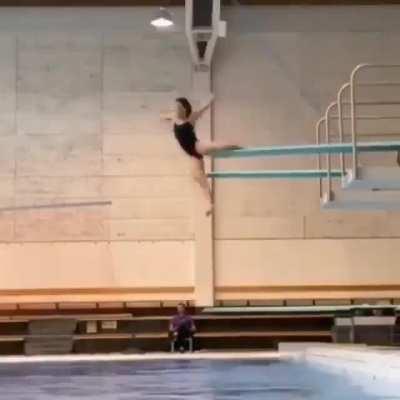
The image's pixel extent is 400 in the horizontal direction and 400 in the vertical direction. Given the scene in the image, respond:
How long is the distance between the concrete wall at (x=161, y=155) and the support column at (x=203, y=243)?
0.13m

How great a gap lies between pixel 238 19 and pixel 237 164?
3164 millimetres

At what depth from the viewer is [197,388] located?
6.82 metres

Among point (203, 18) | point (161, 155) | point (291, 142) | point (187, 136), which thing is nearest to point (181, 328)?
point (161, 155)

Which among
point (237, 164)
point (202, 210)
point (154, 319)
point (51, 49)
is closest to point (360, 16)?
point (237, 164)

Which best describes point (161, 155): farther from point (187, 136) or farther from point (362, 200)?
point (187, 136)

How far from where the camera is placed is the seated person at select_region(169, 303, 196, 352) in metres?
16.3

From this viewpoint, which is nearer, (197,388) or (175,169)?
(197,388)

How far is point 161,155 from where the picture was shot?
17781 mm

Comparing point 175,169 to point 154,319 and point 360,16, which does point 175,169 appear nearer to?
point 154,319

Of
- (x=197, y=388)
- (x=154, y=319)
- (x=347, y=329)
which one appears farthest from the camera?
(x=154, y=319)

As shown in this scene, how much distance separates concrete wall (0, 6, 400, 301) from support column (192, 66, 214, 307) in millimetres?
129

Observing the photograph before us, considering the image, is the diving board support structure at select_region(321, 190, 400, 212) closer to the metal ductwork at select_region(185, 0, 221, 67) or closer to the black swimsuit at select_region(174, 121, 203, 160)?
the black swimsuit at select_region(174, 121, 203, 160)
